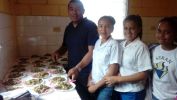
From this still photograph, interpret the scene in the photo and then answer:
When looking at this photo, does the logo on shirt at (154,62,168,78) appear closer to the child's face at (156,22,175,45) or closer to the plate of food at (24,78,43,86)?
the child's face at (156,22,175,45)

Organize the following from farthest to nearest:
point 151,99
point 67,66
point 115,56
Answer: point 67,66, point 115,56, point 151,99

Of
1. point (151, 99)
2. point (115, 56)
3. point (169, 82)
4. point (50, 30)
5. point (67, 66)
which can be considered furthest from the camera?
point (50, 30)

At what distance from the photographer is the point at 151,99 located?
55.6 inches

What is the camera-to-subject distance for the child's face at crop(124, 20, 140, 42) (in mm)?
1437

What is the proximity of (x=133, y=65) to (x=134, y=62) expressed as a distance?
0.02m

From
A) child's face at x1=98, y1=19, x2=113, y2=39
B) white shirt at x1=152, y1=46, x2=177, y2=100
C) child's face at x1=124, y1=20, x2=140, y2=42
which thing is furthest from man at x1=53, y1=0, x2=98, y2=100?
white shirt at x1=152, y1=46, x2=177, y2=100

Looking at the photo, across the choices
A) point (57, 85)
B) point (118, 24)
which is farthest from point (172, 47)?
point (118, 24)

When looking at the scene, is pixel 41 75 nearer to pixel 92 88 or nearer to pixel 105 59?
pixel 92 88

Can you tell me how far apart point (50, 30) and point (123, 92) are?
1.40 m

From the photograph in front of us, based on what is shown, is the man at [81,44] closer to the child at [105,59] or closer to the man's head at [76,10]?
the man's head at [76,10]

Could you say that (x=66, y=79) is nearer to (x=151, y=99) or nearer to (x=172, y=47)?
(x=151, y=99)

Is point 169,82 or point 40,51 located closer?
point 169,82

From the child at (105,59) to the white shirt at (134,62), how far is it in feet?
0.18

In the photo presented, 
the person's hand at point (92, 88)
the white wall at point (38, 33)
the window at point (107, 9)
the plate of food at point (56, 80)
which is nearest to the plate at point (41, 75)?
the plate of food at point (56, 80)
